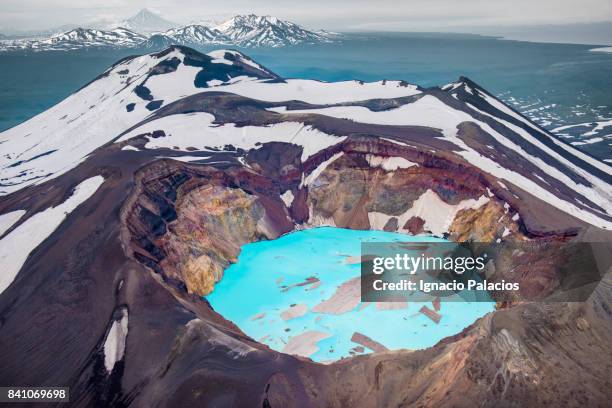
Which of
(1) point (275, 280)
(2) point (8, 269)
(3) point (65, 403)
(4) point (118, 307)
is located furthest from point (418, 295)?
(2) point (8, 269)

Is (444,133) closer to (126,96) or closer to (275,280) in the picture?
(275,280)

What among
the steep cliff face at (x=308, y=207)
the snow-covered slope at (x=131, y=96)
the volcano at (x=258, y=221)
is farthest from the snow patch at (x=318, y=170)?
the snow-covered slope at (x=131, y=96)

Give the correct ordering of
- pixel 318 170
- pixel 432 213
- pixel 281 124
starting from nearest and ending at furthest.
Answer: pixel 432 213, pixel 318 170, pixel 281 124

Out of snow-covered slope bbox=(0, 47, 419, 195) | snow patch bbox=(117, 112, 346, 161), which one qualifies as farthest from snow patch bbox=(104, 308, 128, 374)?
snow-covered slope bbox=(0, 47, 419, 195)

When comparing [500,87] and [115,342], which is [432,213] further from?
[500,87]

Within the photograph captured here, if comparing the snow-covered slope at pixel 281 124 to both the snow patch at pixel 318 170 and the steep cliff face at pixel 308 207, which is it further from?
the steep cliff face at pixel 308 207

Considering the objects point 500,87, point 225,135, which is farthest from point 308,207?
point 500,87

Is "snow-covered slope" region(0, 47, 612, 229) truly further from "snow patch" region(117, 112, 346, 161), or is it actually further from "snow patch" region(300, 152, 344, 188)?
"snow patch" region(300, 152, 344, 188)

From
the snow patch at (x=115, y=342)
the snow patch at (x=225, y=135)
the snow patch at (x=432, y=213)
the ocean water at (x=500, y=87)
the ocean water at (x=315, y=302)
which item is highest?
the snow patch at (x=225, y=135)
